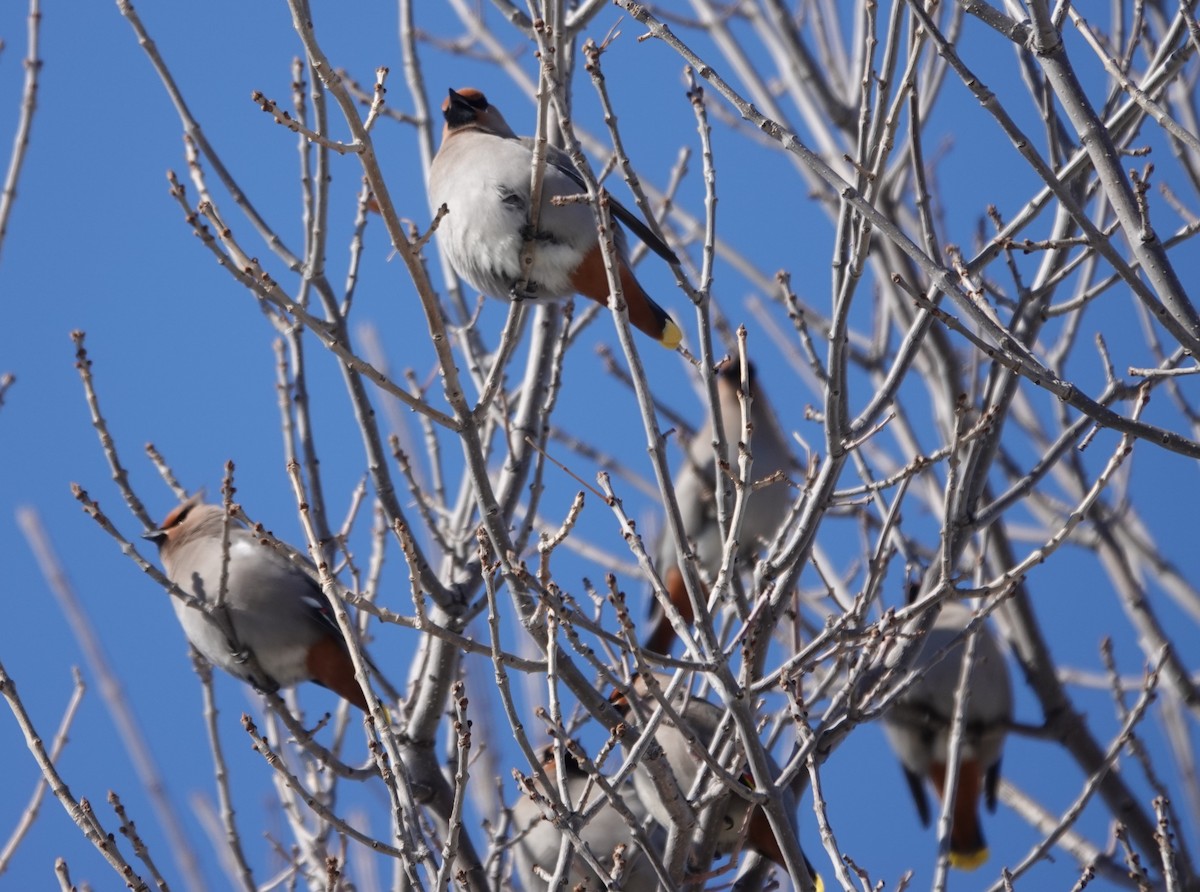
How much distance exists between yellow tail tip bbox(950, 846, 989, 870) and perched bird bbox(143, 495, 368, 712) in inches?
88.5

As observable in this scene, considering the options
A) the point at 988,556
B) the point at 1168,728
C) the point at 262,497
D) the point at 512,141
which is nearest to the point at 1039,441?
the point at 988,556

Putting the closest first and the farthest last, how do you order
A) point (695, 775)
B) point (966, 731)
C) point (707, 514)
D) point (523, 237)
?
point (523, 237)
point (695, 775)
point (966, 731)
point (707, 514)

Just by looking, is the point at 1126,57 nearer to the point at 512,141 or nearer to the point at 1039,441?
the point at 512,141

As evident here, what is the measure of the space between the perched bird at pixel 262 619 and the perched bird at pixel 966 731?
6.26 feet

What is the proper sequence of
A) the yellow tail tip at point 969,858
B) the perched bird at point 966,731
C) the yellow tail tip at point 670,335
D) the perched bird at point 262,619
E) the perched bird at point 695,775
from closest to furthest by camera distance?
the perched bird at point 695,775 → the yellow tail tip at point 670,335 → the perched bird at point 262,619 → the perched bird at point 966,731 → the yellow tail tip at point 969,858

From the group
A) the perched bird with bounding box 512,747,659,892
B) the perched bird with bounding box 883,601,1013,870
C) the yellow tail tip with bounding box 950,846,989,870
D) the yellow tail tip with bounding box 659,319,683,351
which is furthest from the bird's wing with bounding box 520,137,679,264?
the yellow tail tip with bounding box 950,846,989,870

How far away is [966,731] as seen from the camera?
5.11 m

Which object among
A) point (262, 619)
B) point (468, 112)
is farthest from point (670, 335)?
point (262, 619)

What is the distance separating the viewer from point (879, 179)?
106 inches

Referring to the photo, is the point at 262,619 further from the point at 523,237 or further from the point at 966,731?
the point at 966,731

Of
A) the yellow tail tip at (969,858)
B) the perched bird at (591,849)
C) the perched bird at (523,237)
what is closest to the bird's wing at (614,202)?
the perched bird at (523,237)

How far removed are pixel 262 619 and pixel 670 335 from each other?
60.8 inches

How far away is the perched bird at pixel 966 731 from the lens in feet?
17.0

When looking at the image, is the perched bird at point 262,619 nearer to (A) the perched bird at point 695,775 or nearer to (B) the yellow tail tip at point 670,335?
(A) the perched bird at point 695,775
